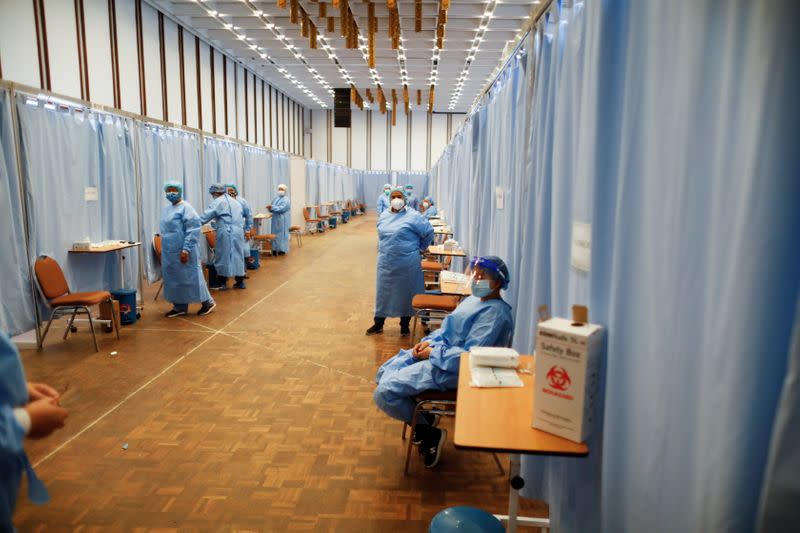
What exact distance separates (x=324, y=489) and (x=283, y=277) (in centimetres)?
617

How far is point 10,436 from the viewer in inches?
49.9

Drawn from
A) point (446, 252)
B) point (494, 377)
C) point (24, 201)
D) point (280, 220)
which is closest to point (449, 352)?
point (494, 377)

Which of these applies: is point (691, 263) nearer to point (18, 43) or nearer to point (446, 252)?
point (446, 252)

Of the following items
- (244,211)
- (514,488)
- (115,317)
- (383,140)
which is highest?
(383,140)

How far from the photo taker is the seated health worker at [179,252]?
579 centimetres

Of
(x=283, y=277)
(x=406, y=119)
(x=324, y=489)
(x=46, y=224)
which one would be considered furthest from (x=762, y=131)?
(x=406, y=119)

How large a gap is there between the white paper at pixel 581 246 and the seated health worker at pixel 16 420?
1.64 m

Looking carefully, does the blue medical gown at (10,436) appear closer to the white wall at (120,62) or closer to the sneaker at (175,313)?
the sneaker at (175,313)

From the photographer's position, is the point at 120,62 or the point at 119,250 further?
the point at 120,62

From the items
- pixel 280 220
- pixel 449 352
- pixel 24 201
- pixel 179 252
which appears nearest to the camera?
pixel 449 352

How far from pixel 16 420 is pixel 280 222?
382 inches

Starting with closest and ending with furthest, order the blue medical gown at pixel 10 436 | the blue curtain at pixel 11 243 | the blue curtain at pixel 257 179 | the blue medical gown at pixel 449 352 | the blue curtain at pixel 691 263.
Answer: the blue curtain at pixel 691 263
the blue medical gown at pixel 10 436
the blue medical gown at pixel 449 352
the blue curtain at pixel 11 243
the blue curtain at pixel 257 179

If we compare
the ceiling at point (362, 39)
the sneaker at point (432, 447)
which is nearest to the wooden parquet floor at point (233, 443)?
the sneaker at point (432, 447)

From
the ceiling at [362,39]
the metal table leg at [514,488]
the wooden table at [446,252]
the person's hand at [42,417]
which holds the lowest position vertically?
the metal table leg at [514,488]
